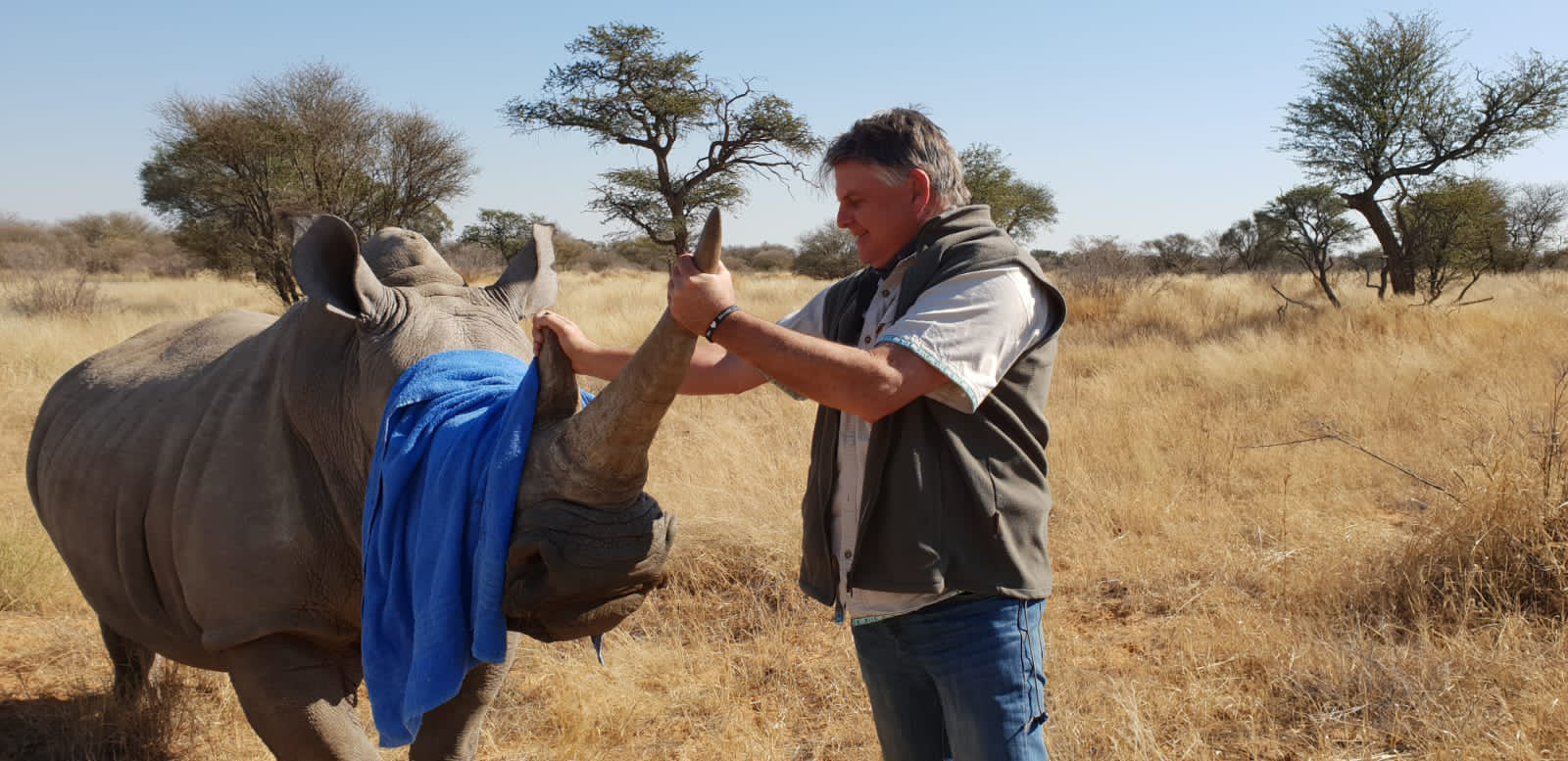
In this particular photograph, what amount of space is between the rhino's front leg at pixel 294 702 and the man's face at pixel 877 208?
189 centimetres

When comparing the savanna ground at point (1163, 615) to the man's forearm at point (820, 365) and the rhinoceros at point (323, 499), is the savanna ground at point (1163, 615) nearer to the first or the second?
the rhinoceros at point (323, 499)

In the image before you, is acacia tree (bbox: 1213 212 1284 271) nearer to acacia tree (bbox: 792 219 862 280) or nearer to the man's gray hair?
acacia tree (bbox: 792 219 862 280)

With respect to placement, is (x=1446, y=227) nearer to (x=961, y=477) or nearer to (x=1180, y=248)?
(x=961, y=477)

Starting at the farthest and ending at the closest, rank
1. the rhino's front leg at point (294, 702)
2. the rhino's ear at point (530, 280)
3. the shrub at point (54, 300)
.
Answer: the shrub at point (54, 300)
the rhino's ear at point (530, 280)
the rhino's front leg at point (294, 702)

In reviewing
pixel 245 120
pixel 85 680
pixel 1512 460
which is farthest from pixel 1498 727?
pixel 245 120

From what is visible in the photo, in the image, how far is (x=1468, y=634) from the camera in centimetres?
420

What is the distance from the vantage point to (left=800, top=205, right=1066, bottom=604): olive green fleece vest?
2.05m

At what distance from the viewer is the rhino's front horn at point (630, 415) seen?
1.83 meters

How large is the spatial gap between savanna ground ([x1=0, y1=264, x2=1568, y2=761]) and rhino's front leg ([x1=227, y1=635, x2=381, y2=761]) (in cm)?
119

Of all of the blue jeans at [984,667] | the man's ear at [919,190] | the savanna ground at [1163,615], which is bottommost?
the savanna ground at [1163,615]

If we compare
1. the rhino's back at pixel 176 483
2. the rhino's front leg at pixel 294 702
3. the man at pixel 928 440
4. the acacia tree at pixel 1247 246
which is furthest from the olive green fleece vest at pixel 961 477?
the acacia tree at pixel 1247 246

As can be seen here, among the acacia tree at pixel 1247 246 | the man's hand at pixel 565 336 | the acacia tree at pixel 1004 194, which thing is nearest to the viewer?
the man's hand at pixel 565 336

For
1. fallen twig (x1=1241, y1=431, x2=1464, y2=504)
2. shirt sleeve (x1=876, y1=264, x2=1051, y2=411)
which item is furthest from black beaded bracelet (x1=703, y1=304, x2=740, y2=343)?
fallen twig (x1=1241, y1=431, x2=1464, y2=504)

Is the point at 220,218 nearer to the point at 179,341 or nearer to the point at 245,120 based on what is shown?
the point at 245,120
